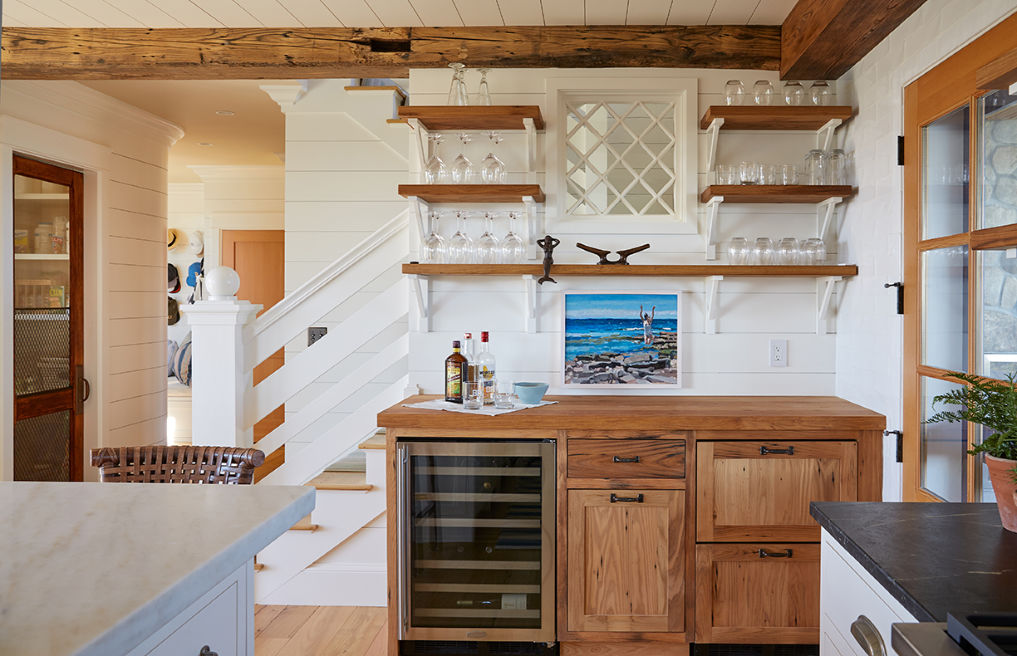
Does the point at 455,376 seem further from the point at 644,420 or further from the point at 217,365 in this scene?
the point at 217,365

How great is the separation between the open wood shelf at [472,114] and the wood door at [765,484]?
5.08 ft

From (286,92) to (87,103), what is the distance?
113cm

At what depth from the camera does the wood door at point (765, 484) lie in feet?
9.08

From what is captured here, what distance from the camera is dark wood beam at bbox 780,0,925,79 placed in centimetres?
244

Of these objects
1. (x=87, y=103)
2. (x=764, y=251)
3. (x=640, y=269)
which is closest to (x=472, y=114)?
(x=640, y=269)

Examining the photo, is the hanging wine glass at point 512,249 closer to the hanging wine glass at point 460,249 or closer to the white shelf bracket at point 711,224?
the hanging wine glass at point 460,249

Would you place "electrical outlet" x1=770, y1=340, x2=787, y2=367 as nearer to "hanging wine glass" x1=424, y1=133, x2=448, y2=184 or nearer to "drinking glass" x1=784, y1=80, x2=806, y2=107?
"drinking glass" x1=784, y1=80, x2=806, y2=107

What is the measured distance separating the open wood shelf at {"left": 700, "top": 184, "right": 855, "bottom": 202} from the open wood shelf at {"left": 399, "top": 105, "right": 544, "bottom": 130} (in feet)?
2.73

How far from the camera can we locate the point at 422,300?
3299 mm

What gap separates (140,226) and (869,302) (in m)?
4.35

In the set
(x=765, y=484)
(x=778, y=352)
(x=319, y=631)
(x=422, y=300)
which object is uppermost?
(x=422, y=300)

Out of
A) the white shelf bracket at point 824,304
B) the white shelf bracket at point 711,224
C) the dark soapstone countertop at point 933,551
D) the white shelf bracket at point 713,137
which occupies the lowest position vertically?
the dark soapstone countertop at point 933,551

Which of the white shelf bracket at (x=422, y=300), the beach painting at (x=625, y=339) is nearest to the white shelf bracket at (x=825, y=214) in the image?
the beach painting at (x=625, y=339)

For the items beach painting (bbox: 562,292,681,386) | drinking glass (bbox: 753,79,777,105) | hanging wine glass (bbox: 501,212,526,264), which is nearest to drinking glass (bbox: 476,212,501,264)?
hanging wine glass (bbox: 501,212,526,264)
